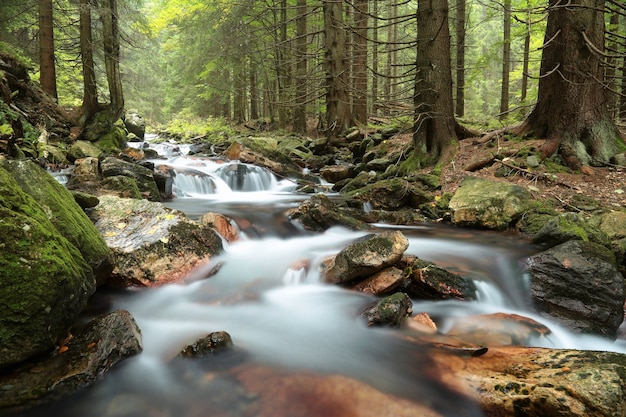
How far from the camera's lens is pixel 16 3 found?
Answer: 12.9m

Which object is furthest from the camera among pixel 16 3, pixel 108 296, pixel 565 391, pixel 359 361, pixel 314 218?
pixel 16 3

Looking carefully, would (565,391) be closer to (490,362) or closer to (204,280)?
(490,362)

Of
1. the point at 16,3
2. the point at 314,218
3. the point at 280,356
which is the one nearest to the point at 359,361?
the point at 280,356

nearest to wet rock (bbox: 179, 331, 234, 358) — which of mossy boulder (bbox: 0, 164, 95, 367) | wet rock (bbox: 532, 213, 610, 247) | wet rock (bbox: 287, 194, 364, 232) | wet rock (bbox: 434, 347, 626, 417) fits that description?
mossy boulder (bbox: 0, 164, 95, 367)

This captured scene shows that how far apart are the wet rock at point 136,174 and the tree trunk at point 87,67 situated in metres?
5.42


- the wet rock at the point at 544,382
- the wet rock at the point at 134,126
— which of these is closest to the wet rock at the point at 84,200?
the wet rock at the point at 544,382

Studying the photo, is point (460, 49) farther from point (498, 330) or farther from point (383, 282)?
point (498, 330)

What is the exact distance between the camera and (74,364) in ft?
9.07

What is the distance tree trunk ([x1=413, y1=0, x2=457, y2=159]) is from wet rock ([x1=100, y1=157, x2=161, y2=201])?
19.9ft

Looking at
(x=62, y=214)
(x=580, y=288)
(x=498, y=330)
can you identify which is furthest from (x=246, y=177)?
(x=580, y=288)

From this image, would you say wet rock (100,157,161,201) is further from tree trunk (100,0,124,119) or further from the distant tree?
the distant tree

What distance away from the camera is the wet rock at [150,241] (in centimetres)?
448

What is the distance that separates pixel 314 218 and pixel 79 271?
404 cm

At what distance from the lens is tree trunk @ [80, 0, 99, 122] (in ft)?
38.5
